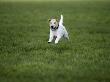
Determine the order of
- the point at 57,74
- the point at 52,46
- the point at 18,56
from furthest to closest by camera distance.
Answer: the point at 52,46, the point at 18,56, the point at 57,74

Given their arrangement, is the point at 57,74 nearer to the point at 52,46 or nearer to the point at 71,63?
the point at 71,63

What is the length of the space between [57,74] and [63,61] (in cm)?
152

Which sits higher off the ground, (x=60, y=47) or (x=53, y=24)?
(x=53, y=24)

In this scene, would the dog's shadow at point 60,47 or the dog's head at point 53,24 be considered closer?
the dog's shadow at point 60,47

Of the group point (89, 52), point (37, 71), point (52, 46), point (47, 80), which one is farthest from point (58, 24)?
point (47, 80)

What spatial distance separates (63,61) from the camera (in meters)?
9.60

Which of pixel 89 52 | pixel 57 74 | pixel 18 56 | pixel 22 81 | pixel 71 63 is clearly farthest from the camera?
pixel 89 52

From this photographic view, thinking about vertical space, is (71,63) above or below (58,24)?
below

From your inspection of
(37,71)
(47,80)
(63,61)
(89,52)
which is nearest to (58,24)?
(89,52)

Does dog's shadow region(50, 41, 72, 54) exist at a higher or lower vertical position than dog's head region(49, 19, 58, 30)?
lower

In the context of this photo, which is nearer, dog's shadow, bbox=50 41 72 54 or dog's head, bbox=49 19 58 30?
dog's shadow, bbox=50 41 72 54

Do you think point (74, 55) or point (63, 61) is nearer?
point (63, 61)

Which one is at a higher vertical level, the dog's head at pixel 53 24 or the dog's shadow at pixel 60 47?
the dog's head at pixel 53 24

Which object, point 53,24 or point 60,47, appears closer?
point 60,47
